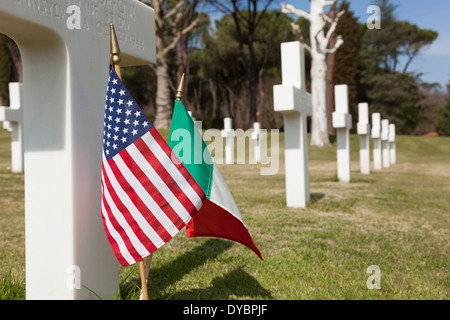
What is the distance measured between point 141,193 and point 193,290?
1.03m

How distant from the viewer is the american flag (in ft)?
7.18

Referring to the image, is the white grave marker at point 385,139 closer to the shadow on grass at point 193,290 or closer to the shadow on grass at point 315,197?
the shadow on grass at point 315,197

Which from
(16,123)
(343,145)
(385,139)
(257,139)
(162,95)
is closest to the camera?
(343,145)

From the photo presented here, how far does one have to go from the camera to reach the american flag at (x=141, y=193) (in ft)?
7.18

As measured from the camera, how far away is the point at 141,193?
2.20 meters

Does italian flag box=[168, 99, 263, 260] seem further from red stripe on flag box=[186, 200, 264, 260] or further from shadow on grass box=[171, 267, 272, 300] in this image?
shadow on grass box=[171, 267, 272, 300]

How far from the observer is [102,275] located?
250cm

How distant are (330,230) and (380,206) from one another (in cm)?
196

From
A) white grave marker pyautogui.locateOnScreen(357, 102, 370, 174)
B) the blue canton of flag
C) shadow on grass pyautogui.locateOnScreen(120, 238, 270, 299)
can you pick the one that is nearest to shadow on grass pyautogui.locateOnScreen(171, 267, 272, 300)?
shadow on grass pyautogui.locateOnScreen(120, 238, 270, 299)

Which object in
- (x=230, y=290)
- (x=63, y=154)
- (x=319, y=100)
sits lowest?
(x=230, y=290)

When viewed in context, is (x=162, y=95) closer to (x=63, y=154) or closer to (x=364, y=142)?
(x=364, y=142)

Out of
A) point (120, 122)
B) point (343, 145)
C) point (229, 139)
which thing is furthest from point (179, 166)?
point (229, 139)

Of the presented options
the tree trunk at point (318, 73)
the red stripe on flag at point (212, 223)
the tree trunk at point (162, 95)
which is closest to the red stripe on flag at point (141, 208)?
the red stripe on flag at point (212, 223)

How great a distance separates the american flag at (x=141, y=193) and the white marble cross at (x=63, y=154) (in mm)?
234
